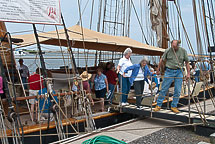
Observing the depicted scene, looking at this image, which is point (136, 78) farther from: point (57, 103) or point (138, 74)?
point (57, 103)

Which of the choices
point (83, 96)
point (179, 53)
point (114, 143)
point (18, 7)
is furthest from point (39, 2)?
point (179, 53)

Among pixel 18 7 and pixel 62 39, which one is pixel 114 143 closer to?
pixel 18 7

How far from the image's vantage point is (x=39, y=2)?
11.6ft

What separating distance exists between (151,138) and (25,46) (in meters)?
3.71

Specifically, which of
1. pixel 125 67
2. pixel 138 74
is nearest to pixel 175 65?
pixel 138 74

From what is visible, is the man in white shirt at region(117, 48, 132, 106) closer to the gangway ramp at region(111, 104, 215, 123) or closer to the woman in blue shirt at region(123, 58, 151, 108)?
the woman in blue shirt at region(123, 58, 151, 108)

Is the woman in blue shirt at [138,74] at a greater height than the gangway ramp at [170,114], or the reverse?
the woman in blue shirt at [138,74]

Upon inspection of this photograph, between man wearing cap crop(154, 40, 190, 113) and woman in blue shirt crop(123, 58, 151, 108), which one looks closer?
man wearing cap crop(154, 40, 190, 113)

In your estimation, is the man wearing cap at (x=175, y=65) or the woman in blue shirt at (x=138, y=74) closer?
the man wearing cap at (x=175, y=65)

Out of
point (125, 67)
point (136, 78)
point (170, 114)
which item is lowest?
point (170, 114)

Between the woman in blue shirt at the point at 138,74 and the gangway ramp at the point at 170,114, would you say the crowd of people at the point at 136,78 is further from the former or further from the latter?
the gangway ramp at the point at 170,114

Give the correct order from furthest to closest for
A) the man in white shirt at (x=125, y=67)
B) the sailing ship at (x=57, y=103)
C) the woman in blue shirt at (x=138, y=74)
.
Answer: the man in white shirt at (x=125, y=67) → the woman in blue shirt at (x=138, y=74) → the sailing ship at (x=57, y=103)

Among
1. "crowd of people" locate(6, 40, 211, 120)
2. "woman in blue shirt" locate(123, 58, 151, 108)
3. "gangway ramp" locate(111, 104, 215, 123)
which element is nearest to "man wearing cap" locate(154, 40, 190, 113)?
"crowd of people" locate(6, 40, 211, 120)

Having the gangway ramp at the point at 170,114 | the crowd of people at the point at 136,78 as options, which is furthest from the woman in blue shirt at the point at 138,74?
the gangway ramp at the point at 170,114
